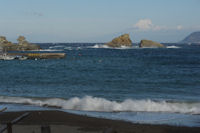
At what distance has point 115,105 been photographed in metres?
14.7

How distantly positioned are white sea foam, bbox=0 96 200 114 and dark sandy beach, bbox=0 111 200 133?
2.64 metres

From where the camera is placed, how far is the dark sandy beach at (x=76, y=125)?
9.52m

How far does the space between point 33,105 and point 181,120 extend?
24.2 ft

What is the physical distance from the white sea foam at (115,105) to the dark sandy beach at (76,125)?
2640mm

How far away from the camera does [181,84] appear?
23.7 m

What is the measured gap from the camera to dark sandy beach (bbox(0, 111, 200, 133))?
9516mm

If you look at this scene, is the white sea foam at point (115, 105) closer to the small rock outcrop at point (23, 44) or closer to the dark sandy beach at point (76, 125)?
the dark sandy beach at point (76, 125)

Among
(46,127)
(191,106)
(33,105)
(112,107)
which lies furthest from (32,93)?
(46,127)

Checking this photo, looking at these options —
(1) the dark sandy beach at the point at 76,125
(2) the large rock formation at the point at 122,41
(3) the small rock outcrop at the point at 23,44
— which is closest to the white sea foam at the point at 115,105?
(1) the dark sandy beach at the point at 76,125

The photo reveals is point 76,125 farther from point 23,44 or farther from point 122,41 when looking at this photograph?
point 122,41

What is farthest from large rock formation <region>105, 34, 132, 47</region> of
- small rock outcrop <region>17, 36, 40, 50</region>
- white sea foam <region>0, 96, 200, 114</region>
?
white sea foam <region>0, 96, 200, 114</region>

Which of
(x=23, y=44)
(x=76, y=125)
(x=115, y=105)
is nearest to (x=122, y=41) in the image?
(x=23, y=44)

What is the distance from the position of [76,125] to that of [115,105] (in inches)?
184

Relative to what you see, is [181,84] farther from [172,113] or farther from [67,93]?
[172,113]
